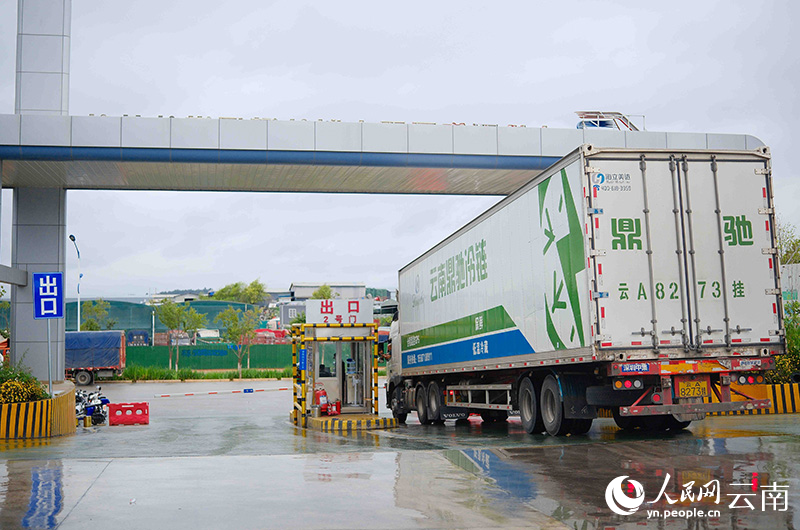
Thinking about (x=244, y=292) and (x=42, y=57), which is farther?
(x=244, y=292)

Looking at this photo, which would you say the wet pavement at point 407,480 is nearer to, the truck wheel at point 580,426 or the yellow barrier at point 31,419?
the truck wheel at point 580,426

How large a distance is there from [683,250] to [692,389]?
6.67 feet

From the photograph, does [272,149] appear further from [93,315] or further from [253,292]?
[253,292]

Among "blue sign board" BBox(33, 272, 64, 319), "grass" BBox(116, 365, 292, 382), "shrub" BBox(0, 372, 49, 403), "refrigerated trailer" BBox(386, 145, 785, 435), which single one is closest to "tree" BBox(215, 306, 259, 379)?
"grass" BBox(116, 365, 292, 382)

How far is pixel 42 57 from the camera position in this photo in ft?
79.2

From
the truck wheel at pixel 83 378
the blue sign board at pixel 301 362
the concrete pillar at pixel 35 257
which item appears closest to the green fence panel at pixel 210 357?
the truck wheel at pixel 83 378

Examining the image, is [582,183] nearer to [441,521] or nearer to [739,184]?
[739,184]

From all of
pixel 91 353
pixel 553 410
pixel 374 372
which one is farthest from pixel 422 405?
pixel 91 353

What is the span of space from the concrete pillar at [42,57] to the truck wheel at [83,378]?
24292mm

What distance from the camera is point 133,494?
8.06 meters

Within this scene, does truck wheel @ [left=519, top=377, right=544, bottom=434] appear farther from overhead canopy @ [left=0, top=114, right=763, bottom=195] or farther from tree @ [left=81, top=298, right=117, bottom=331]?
tree @ [left=81, top=298, right=117, bottom=331]

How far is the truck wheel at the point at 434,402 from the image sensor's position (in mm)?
19078

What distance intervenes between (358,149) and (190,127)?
16.2ft

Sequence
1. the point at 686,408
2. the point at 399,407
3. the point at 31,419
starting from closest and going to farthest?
the point at 686,408 < the point at 31,419 < the point at 399,407
